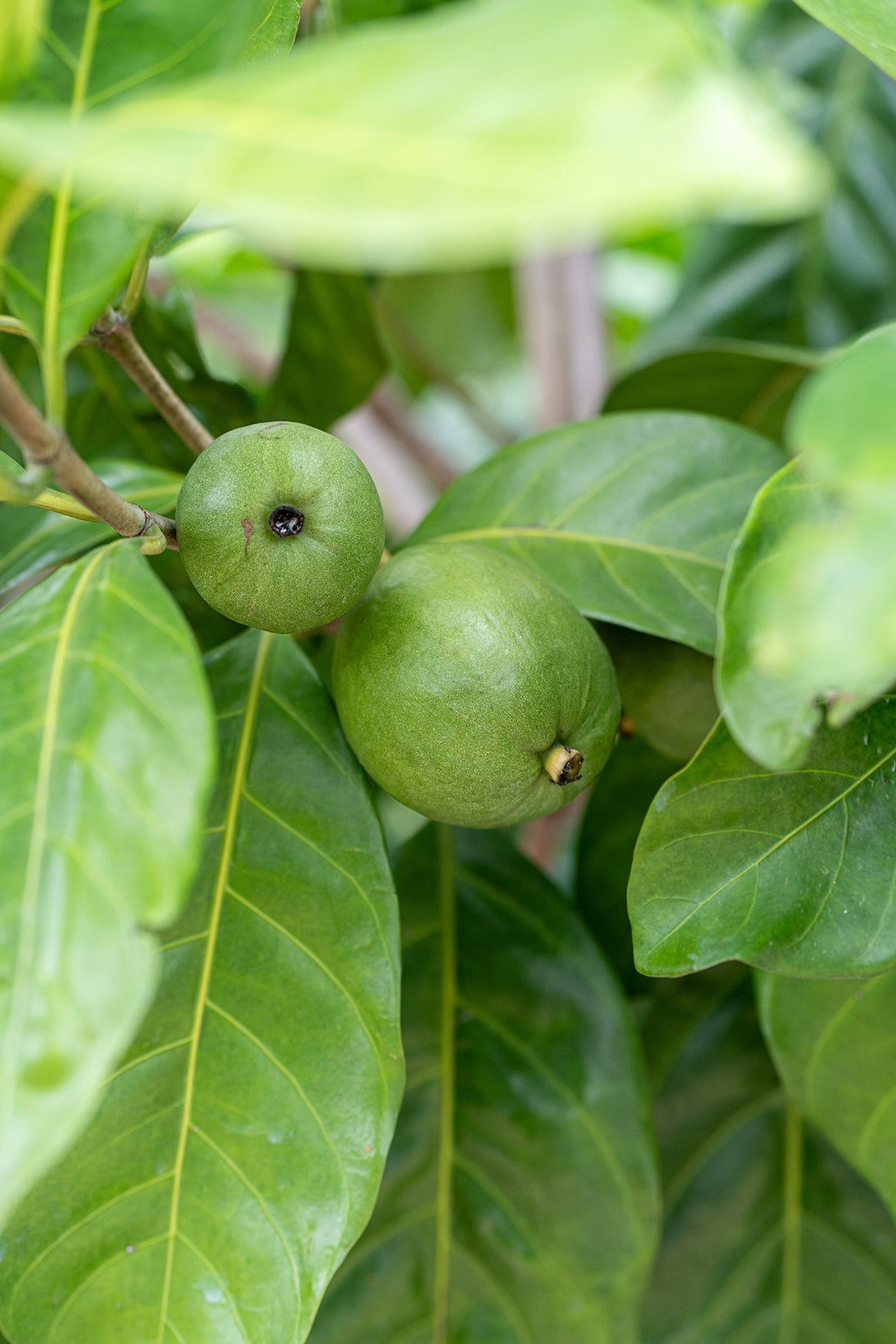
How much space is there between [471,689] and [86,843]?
0.63 ft

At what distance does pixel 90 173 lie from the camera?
272 millimetres

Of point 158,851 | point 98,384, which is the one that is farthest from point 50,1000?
point 98,384

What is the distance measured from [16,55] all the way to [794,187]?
0.31 m

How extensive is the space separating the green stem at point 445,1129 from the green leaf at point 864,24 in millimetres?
603

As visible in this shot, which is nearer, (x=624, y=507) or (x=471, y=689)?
(x=471, y=689)

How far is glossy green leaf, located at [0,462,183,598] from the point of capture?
2.27 ft

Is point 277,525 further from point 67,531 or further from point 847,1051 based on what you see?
point 847,1051

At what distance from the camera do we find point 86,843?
1.33 feet

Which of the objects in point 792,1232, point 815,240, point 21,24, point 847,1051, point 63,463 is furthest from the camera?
point 815,240

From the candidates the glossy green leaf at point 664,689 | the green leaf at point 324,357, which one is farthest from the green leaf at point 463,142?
the green leaf at point 324,357

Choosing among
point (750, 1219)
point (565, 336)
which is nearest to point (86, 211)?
point (750, 1219)

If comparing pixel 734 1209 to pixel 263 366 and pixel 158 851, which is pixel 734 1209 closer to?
pixel 158 851

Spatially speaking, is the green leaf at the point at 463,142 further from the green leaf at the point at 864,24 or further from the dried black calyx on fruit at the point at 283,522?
the green leaf at the point at 864,24

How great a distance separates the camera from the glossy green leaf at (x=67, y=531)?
693 millimetres
